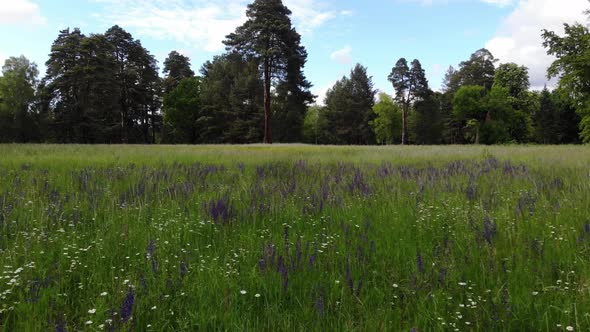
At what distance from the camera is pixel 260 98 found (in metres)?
61.9

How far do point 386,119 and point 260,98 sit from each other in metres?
29.1

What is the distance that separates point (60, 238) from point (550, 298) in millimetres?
3765

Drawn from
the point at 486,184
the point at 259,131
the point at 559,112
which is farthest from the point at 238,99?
the point at 559,112

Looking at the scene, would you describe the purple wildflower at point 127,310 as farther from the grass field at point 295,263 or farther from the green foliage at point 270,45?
the green foliage at point 270,45

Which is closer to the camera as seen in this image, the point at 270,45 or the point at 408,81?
the point at 270,45

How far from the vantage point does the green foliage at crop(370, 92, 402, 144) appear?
75.8 m

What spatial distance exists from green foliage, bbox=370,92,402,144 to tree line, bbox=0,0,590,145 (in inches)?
9.4

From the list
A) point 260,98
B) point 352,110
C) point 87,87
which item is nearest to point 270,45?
point 260,98

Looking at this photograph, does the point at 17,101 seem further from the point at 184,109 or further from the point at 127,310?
the point at 127,310

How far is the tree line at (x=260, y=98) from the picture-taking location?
41000mm

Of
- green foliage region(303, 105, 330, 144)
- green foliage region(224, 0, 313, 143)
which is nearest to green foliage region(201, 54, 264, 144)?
green foliage region(224, 0, 313, 143)

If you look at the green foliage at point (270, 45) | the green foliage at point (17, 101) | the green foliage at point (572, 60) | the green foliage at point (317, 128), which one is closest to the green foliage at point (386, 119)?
the green foliage at point (317, 128)

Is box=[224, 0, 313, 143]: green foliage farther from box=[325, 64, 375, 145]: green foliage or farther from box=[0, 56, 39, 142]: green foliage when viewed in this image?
box=[325, 64, 375, 145]: green foliage

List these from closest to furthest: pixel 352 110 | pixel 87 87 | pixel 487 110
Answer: pixel 87 87
pixel 487 110
pixel 352 110
